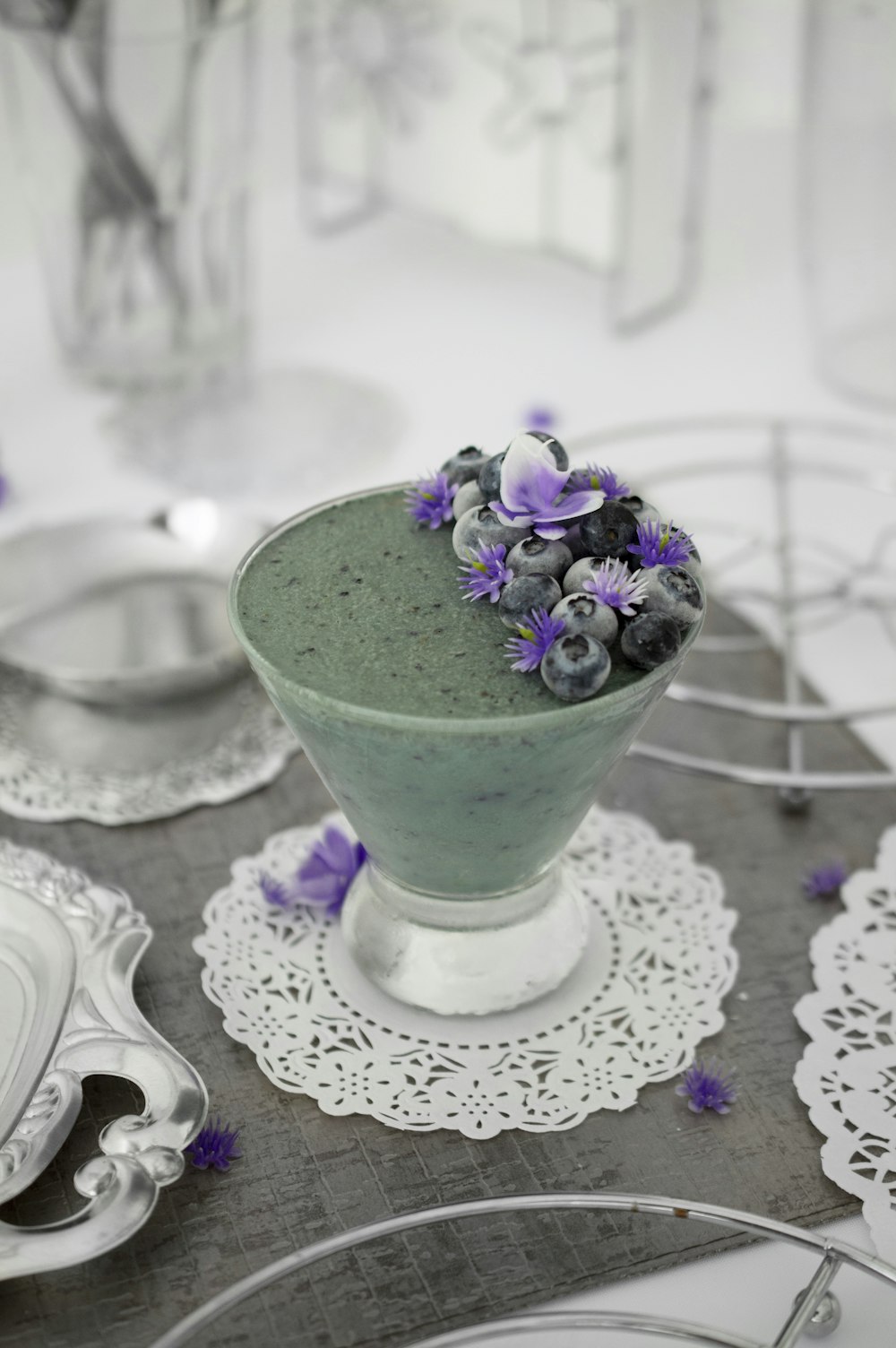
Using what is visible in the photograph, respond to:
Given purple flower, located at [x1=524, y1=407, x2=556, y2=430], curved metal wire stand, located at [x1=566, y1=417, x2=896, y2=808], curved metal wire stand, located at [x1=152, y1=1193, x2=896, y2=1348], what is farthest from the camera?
purple flower, located at [x1=524, y1=407, x2=556, y2=430]

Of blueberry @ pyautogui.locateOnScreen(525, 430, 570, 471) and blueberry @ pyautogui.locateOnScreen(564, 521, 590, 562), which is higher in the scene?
blueberry @ pyautogui.locateOnScreen(525, 430, 570, 471)

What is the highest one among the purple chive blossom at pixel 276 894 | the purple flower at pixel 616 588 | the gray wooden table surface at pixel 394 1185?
the purple flower at pixel 616 588

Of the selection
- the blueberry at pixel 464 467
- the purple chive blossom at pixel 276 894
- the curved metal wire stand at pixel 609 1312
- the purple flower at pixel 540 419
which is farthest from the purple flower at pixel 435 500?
the purple flower at pixel 540 419

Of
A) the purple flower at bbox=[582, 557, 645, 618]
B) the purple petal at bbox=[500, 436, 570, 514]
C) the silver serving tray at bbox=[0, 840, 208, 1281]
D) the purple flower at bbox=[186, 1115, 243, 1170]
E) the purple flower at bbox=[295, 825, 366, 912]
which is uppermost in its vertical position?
the purple petal at bbox=[500, 436, 570, 514]

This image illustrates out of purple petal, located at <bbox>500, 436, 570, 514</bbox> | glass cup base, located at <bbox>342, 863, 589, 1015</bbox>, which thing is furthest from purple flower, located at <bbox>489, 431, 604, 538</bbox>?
glass cup base, located at <bbox>342, 863, 589, 1015</bbox>

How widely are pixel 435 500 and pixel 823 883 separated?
1.12ft

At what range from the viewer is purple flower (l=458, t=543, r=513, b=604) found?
0.76m

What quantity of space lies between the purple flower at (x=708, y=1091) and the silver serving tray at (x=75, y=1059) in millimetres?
251

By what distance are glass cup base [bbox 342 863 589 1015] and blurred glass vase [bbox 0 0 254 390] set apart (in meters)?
0.97

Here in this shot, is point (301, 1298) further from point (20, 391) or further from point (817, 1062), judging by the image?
point (20, 391)

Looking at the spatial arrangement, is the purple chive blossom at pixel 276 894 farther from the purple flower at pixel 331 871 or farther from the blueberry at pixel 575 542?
the blueberry at pixel 575 542

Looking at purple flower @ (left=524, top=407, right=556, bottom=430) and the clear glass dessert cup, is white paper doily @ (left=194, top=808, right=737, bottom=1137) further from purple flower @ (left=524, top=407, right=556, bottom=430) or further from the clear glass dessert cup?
purple flower @ (left=524, top=407, right=556, bottom=430)

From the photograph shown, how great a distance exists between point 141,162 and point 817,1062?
1.14m

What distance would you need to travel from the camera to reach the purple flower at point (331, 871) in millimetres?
917
